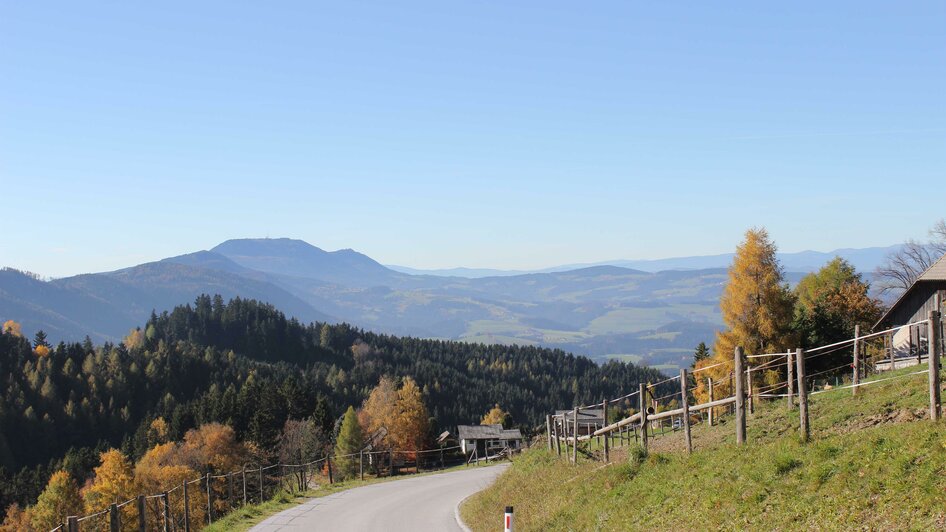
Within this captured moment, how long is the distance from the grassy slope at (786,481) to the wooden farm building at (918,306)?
1846 centimetres

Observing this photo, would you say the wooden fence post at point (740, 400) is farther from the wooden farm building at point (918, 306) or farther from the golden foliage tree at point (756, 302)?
the golden foliage tree at point (756, 302)

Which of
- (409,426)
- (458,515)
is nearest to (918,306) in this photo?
(458,515)

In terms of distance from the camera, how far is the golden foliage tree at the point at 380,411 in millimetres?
114287

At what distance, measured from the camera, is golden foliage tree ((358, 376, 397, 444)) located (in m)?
114

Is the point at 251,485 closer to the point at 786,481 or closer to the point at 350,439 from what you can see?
the point at 350,439

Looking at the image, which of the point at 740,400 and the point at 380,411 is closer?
the point at 740,400

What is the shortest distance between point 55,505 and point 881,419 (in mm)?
100485

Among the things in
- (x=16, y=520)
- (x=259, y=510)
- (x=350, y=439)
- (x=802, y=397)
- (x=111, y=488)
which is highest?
(x=802, y=397)

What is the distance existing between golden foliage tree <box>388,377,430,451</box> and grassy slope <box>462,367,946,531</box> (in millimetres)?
84547

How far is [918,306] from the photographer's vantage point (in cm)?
4347

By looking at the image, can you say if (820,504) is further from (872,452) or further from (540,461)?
(540,461)

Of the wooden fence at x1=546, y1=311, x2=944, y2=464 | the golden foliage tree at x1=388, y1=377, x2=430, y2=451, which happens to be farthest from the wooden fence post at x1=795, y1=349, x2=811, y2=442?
the golden foliage tree at x1=388, y1=377, x2=430, y2=451

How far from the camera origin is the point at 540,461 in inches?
1211

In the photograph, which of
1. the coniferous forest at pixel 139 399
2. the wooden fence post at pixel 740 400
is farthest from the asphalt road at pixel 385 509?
the coniferous forest at pixel 139 399
